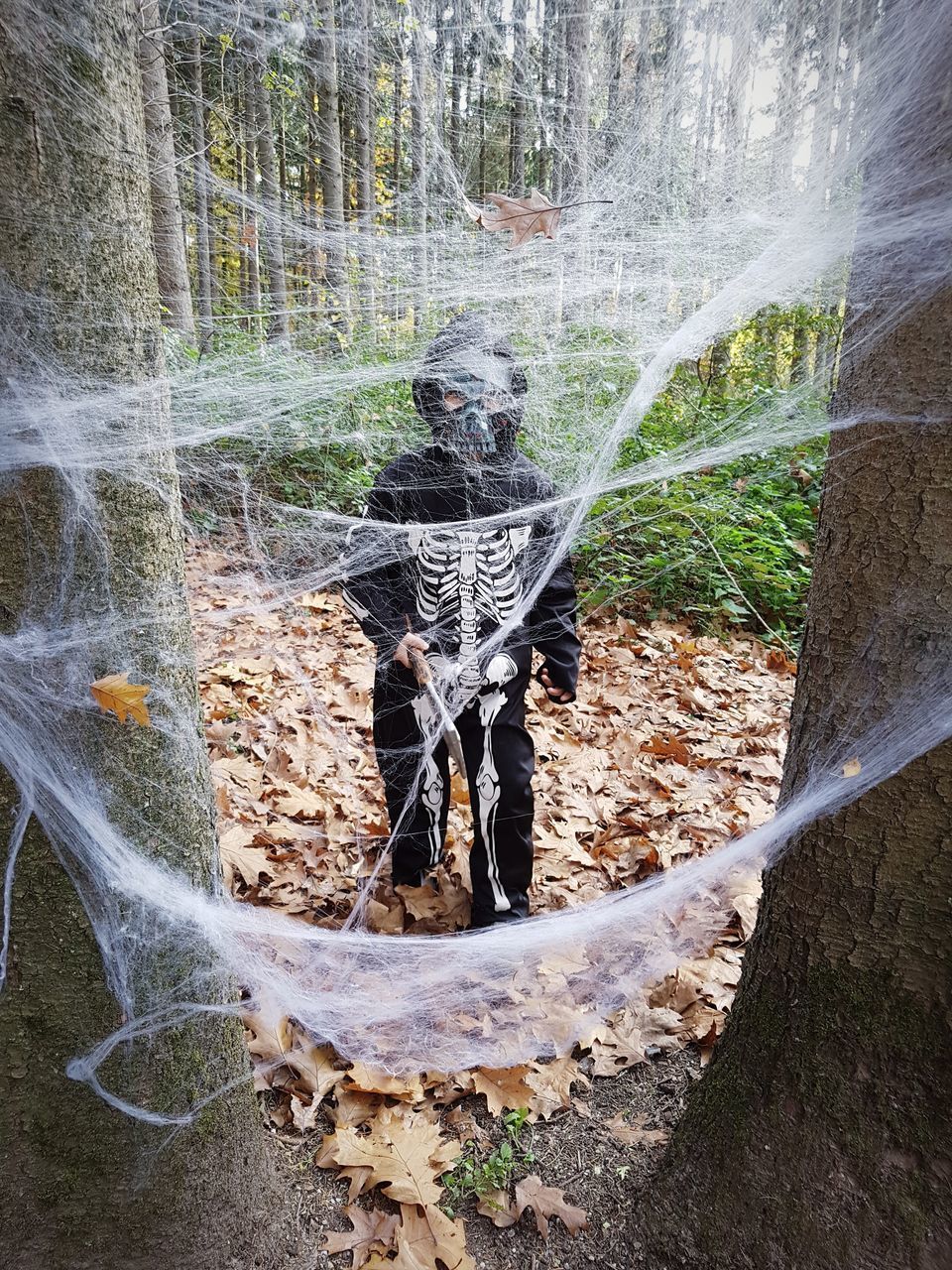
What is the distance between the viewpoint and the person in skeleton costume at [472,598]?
7.66 feet

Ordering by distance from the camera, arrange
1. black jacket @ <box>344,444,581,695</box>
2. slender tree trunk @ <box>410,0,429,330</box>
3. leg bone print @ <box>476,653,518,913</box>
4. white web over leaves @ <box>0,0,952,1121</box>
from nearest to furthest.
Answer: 1. white web over leaves @ <box>0,0,952,1121</box>
2. slender tree trunk @ <box>410,0,429,330</box>
3. black jacket @ <box>344,444,581,695</box>
4. leg bone print @ <box>476,653,518,913</box>

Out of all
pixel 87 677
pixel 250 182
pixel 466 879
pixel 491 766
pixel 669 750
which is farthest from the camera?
pixel 669 750

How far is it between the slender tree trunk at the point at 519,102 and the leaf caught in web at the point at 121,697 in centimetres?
170

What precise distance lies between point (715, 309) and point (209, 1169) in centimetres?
262

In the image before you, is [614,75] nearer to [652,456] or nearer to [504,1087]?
[652,456]

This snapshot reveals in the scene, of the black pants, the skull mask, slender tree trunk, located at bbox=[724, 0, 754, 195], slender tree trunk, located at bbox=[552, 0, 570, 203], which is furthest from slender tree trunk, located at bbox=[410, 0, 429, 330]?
the black pants

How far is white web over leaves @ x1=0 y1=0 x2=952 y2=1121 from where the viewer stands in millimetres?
1305

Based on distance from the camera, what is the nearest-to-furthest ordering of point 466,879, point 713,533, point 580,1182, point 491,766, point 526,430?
point 580,1182, point 491,766, point 526,430, point 466,879, point 713,533

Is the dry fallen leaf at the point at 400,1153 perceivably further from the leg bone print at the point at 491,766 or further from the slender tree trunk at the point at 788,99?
the slender tree trunk at the point at 788,99

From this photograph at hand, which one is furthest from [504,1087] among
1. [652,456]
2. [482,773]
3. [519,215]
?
[652,456]

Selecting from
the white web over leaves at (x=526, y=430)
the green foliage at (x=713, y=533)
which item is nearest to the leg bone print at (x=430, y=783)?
the white web over leaves at (x=526, y=430)

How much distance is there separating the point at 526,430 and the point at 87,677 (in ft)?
6.28

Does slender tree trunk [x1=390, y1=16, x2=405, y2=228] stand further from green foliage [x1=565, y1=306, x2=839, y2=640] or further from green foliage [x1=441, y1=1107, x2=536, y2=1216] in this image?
green foliage [x1=565, y1=306, x2=839, y2=640]

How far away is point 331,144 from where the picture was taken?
229cm
